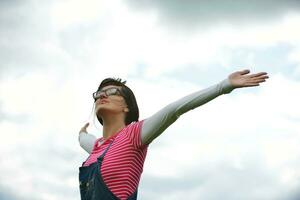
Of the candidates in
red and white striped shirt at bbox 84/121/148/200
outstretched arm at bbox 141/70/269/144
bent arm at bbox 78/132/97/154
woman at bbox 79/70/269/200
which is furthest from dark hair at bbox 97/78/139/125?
bent arm at bbox 78/132/97/154

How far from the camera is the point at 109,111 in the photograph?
6734 mm

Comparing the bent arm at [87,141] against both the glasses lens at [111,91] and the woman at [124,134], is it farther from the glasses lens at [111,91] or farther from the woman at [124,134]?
the glasses lens at [111,91]

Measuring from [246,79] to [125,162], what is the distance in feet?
5.28

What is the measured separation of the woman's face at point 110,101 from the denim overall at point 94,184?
469 millimetres

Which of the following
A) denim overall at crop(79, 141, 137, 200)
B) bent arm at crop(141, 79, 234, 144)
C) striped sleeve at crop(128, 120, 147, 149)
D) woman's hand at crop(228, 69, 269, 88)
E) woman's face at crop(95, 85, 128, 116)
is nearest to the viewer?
woman's hand at crop(228, 69, 269, 88)

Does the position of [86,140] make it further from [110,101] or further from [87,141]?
[110,101]

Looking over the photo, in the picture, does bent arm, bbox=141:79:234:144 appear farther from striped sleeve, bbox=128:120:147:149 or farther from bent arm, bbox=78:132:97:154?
bent arm, bbox=78:132:97:154

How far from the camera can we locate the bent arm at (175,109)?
543 cm

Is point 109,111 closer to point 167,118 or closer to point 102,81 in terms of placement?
point 102,81

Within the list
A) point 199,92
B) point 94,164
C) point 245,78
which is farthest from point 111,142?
point 245,78

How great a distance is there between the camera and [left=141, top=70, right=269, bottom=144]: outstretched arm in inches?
209

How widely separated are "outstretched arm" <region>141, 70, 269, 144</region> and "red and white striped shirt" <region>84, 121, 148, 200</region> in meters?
0.14

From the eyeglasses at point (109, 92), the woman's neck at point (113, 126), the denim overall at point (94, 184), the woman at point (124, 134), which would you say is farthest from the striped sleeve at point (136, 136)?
the eyeglasses at point (109, 92)

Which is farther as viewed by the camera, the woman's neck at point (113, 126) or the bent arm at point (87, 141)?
the bent arm at point (87, 141)
